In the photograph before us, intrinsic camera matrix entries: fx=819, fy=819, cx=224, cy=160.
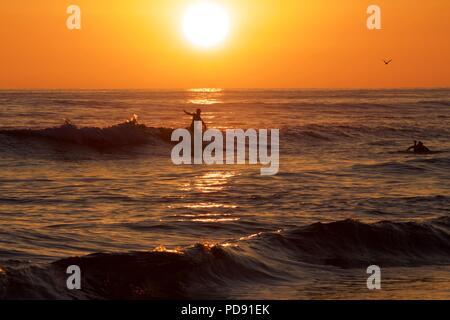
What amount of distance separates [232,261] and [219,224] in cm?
394

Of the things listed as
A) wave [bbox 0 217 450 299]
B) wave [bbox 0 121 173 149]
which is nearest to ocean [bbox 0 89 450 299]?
wave [bbox 0 217 450 299]

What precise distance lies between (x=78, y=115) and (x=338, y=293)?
171 ft

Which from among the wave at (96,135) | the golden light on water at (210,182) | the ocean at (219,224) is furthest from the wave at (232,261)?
the wave at (96,135)

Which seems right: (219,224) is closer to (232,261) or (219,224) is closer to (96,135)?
(232,261)

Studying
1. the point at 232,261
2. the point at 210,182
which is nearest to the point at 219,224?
the point at 232,261

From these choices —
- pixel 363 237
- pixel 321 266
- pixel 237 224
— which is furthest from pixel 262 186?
pixel 321 266

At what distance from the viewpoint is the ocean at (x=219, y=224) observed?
1197 centimetres

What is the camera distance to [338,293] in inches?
460

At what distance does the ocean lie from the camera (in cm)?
1197

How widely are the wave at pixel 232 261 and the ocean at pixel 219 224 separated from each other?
3 cm

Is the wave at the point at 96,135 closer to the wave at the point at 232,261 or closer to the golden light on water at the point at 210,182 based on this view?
the golden light on water at the point at 210,182

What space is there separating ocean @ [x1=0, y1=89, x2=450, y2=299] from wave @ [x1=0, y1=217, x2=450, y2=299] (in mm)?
26

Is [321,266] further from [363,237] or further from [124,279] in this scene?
[124,279]

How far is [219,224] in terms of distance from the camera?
17.0 metres
